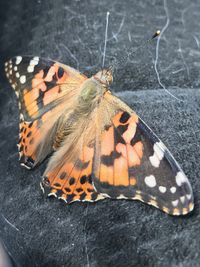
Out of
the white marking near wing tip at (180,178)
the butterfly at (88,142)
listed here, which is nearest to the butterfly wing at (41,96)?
the butterfly at (88,142)

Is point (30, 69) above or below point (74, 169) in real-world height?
above

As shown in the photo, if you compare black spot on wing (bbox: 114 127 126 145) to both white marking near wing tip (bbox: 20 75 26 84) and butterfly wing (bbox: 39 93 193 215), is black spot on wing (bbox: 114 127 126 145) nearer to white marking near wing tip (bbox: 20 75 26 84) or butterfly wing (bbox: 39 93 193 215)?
butterfly wing (bbox: 39 93 193 215)

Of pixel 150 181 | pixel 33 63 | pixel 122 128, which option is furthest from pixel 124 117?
pixel 33 63

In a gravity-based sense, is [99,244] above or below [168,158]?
below

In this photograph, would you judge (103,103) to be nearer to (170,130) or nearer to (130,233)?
(170,130)

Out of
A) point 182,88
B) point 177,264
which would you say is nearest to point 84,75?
point 182,88

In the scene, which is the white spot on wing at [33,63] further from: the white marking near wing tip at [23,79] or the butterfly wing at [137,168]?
the butterfly wing at [137,168]

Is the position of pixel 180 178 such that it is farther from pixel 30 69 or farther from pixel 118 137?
pixel 30 69
